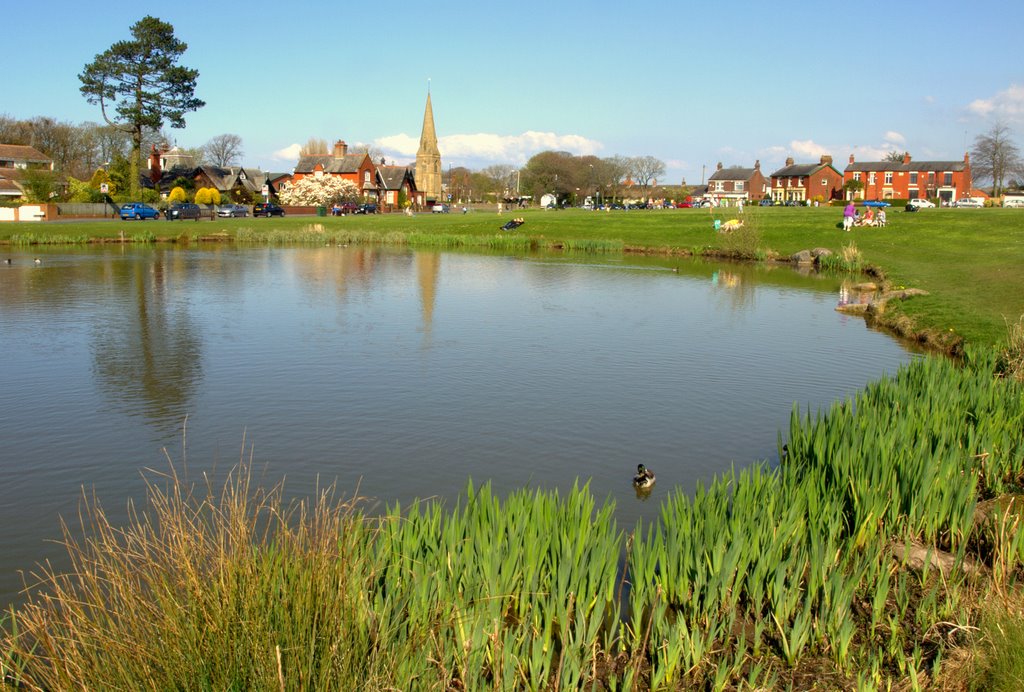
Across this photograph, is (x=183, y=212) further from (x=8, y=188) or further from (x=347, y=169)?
(x=347, y=169)

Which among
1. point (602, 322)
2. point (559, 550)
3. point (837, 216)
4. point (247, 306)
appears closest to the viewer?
point (559, 550)

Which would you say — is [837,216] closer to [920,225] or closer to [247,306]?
[920,225]

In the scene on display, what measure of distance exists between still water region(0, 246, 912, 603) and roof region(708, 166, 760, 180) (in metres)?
117

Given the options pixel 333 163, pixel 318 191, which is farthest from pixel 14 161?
pixel 333 163

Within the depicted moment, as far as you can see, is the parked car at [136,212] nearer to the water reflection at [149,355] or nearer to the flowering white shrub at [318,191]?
the flowering white shrub at [318,191]

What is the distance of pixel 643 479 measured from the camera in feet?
37.8

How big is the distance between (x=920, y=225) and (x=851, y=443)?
52.3 meters

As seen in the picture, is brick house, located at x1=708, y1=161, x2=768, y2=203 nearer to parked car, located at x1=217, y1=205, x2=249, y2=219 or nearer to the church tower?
the church tower

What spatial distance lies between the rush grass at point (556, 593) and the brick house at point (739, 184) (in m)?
140

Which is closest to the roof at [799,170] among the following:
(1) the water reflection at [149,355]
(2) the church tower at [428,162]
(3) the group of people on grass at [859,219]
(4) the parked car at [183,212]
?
(2) the church tower at [428,162]

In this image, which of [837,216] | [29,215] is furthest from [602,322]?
[29,215]

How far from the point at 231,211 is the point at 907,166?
9175 cm

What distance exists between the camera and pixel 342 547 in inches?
222

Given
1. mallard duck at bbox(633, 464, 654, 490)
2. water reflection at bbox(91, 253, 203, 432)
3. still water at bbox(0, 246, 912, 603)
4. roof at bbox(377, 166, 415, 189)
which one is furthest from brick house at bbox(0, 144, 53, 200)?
mallard duck at bbox(633, 464, 654, 490)
